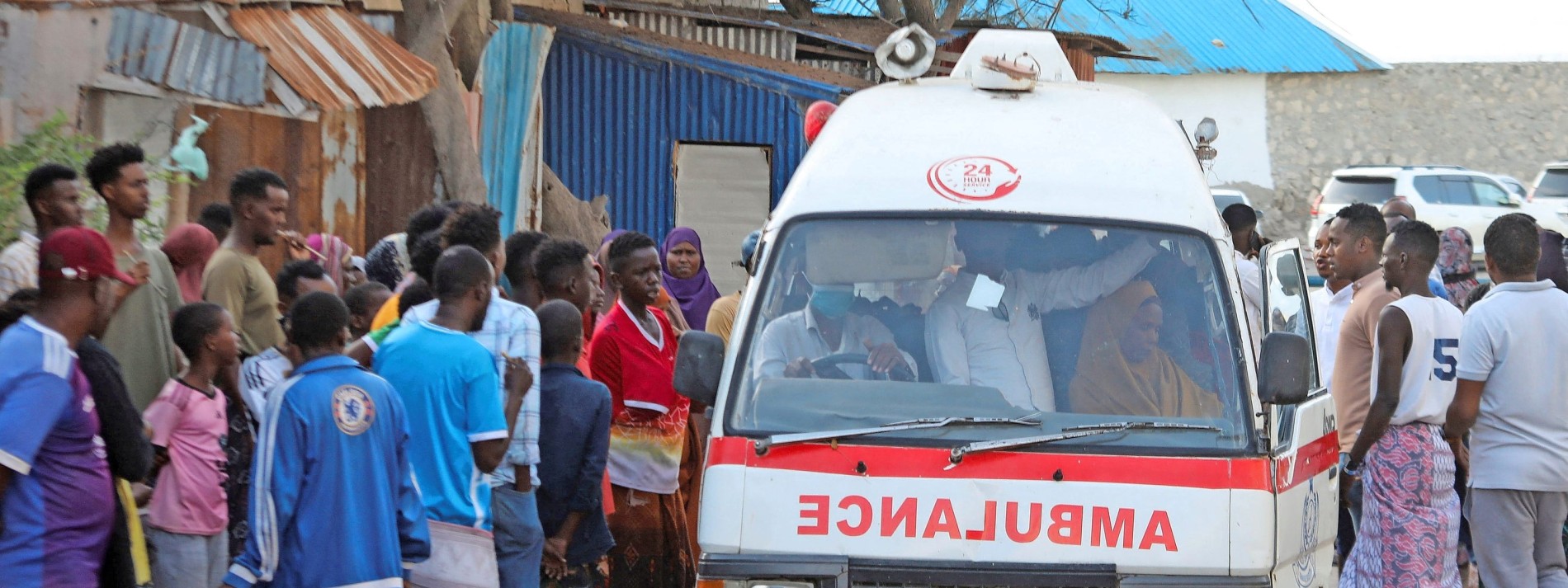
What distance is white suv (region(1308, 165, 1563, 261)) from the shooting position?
22578 mm

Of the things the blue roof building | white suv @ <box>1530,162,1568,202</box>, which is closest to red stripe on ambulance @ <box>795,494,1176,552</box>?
the blue roof building

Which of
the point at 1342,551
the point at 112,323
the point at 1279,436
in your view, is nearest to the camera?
the point at 1279,436

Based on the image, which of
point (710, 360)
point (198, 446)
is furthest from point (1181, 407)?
point (198, 446)

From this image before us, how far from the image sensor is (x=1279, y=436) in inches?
177

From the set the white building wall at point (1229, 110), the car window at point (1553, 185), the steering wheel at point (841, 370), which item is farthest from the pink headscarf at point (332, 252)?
the white building wall at point (1229, 110)

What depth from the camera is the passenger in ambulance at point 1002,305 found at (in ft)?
14.1

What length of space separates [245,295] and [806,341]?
2.45 metres

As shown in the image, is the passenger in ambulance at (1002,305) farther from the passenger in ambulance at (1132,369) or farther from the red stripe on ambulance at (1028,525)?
the red stripe on ambulance at (1028,525)

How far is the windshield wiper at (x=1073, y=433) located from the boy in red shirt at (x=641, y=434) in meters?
2.21

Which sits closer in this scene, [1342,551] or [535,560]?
[535,560]

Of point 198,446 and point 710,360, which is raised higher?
point 710,360

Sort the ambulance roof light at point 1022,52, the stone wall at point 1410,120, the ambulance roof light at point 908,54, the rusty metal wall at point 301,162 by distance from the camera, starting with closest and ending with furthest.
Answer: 1. the ambulance roof light at point 908,54
2. the ambulance roof light at point 1022,52
3. the rusty metal wall at point 301,162
4. the stone wall at point 1410,120

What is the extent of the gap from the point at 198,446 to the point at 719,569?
1826mm

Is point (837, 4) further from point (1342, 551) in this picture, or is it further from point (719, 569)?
point (719, 569)
